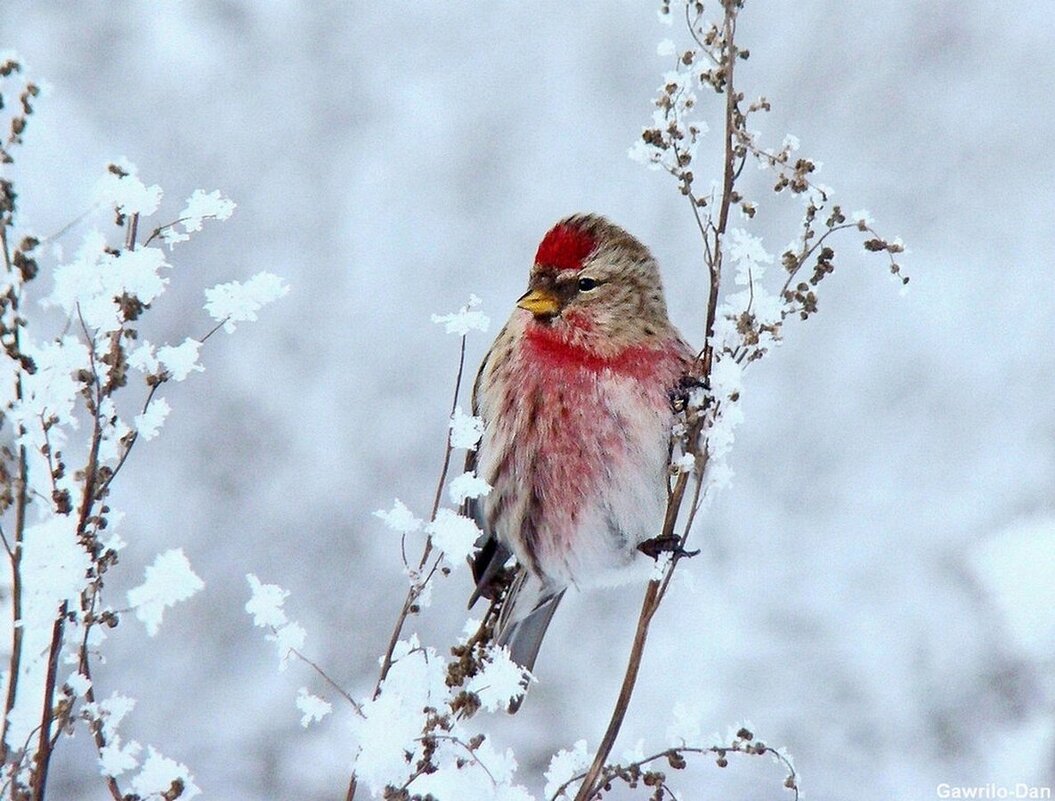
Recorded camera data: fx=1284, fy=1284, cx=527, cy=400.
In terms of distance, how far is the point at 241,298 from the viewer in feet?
3.74

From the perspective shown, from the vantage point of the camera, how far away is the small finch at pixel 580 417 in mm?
2084

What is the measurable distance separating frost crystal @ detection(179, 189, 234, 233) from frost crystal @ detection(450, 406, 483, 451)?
0.32m

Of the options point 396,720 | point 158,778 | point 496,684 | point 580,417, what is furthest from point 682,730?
point 580,417

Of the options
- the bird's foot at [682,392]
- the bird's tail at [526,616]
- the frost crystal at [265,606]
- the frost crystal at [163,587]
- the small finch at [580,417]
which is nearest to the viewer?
the frost crystal at [163,587]

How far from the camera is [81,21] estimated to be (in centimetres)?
485

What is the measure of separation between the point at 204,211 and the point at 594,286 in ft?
3.45

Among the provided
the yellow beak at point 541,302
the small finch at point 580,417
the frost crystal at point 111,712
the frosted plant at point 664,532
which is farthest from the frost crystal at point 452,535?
the yellow beak at point 541,302

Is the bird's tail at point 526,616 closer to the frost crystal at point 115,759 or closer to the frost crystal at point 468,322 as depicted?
the frost crystal at point 468,322

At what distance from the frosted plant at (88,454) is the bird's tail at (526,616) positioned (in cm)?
122

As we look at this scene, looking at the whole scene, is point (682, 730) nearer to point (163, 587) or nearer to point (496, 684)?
point (496, 684)

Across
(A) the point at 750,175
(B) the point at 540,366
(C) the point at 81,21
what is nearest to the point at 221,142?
(C) the point at 81,21

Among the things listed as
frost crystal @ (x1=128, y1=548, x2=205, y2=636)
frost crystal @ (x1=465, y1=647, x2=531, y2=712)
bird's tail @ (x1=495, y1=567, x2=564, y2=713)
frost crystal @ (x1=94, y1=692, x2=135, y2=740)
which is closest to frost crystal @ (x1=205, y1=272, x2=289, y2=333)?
frost crystal @ (x1=128, y1=548, x2=205, y2=636)

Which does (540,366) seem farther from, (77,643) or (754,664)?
(754,664)

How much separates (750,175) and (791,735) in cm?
205
